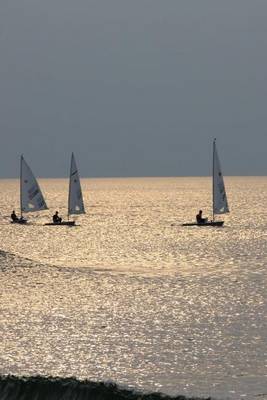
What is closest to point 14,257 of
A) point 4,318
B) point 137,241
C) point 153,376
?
point 4,318

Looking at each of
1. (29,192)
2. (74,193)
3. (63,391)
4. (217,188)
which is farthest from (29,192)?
(63,391)

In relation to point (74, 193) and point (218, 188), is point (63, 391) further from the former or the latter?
point (74, 193)

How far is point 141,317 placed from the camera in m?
53.6

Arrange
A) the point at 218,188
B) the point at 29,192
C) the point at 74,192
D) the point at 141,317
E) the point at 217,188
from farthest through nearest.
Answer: the point at 74,192, the point at 29,192, the point at 218,188, the point at 217,188, the point at 141,317

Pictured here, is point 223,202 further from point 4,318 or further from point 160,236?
point 4,318

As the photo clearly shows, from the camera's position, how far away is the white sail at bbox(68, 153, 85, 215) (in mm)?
123500

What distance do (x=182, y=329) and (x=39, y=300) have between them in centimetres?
1312

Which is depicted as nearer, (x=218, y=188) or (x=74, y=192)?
(x=218, y=188)

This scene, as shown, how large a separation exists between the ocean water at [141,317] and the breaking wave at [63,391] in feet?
1.30

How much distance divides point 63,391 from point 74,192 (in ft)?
321

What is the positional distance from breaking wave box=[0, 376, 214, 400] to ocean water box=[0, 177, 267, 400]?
396 millimetres

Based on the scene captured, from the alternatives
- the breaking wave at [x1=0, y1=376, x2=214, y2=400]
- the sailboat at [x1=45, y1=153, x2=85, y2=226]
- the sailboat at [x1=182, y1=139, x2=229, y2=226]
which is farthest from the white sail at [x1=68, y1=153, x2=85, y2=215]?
the breaking wave at [x1=0, y1=376, x2=214, y2=400]

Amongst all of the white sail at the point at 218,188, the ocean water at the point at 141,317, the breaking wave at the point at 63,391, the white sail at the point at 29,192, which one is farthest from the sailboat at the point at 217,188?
the breaking wave at the point at 63,391

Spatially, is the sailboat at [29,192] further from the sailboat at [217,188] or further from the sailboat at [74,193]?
the sailboat at [217,188]
